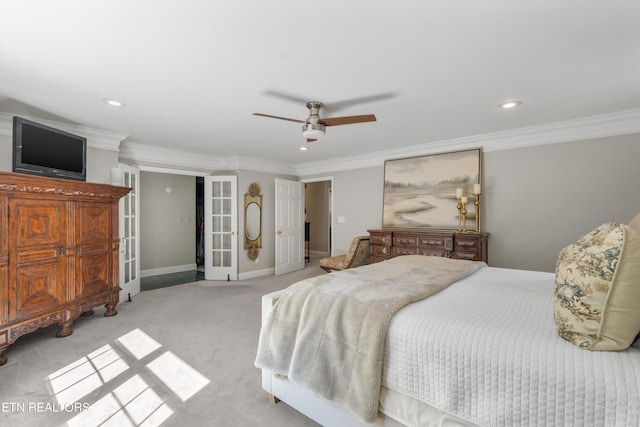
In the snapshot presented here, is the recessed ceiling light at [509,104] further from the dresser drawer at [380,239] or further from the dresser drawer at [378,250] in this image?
the dresser drawer at [378,250]

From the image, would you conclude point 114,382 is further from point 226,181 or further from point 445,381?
point 226,181

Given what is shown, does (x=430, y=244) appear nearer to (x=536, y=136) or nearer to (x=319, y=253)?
(x=536, y=136)

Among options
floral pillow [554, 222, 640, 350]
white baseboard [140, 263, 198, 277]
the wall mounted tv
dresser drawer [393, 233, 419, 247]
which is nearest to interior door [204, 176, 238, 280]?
white baseboard [140, 263, 198, 277]

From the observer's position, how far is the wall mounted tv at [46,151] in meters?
2.63

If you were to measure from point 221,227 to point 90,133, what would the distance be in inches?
96.6

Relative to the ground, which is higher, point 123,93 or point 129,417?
point 123,93

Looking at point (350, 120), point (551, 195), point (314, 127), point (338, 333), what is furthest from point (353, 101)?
point (551, 195)

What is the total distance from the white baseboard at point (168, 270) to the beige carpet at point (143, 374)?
2.20m

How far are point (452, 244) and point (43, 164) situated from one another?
15.6ft

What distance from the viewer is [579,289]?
111 centimetres

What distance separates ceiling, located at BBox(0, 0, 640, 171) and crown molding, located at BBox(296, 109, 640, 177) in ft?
0.59

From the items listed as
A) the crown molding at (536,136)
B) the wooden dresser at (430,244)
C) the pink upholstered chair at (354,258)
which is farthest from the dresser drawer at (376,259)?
the crown molding at (536,136)

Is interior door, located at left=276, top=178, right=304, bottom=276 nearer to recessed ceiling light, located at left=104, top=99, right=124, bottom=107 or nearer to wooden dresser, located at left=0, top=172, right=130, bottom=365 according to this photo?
wooden dresser, located at left=0, top=172, right=130, bottom=365

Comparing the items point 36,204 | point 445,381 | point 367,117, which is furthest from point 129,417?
point 367,117
